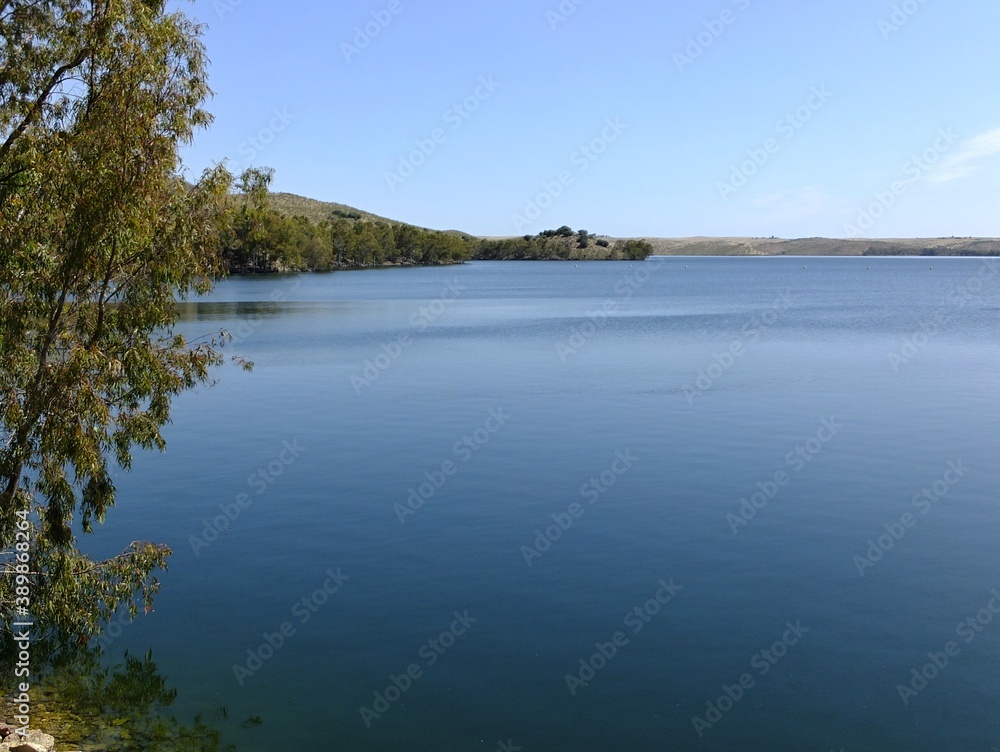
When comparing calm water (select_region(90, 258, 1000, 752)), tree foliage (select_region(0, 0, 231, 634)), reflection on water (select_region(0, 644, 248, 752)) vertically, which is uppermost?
tree foliage (select_region(0, 0, 231, 634))

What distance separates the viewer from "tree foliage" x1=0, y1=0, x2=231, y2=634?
1127cm

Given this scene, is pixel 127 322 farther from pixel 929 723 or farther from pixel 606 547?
pixel 929 723

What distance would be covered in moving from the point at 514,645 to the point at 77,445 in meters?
6.21

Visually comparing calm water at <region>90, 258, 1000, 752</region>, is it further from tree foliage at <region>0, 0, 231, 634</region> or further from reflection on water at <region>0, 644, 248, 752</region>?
tree foliage at <region>0, 0, 231, 634</region>

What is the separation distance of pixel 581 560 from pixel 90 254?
8.94 m

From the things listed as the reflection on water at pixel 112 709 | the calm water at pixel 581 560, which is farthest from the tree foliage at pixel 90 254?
the calm water at pixel 581 560

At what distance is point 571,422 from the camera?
86.7ft

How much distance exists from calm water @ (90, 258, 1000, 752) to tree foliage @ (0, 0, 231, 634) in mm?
2033

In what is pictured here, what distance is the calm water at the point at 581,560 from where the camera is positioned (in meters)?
10.9

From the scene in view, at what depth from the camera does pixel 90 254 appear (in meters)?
11.4

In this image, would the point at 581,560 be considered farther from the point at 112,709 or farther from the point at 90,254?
the point at 90,254

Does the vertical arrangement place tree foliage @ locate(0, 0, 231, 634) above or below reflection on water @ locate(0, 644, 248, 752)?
above

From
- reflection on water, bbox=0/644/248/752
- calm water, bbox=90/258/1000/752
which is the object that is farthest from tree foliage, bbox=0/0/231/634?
calm water, bbox=90/258/1000/752

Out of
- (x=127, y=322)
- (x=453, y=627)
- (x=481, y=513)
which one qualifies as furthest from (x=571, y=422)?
(x=127, y=322)
